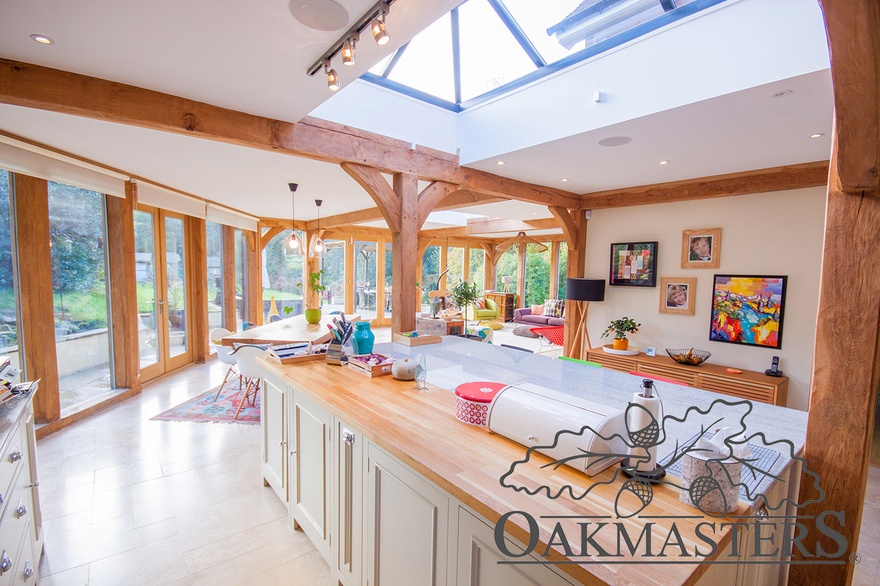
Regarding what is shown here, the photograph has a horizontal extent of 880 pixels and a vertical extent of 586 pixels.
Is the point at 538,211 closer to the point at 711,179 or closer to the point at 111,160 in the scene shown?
the point at 711,179

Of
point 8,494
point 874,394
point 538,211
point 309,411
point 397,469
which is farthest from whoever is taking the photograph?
point 538,211

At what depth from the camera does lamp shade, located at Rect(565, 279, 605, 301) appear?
4902mm

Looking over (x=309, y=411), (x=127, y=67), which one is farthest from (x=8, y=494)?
(x=127, y=67)

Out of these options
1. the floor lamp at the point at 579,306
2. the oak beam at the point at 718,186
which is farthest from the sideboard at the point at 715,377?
the oak beam at the point at 718,186

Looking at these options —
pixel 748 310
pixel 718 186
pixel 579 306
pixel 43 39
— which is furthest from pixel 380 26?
pixel 579 306

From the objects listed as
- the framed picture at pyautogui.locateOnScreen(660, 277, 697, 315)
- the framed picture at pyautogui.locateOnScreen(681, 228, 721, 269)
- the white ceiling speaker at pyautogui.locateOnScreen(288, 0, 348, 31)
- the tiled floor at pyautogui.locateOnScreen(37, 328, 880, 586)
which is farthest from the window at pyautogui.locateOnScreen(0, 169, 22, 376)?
the framed picture at pyautogui.locateOnScreen(681, 228, 721, 269)

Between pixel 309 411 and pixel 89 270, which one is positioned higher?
pixel 89 270

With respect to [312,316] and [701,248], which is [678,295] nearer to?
[701,248]

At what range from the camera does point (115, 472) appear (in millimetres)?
2930

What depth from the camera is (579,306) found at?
5422 mm

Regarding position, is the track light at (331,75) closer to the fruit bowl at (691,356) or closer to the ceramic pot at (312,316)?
the ceramic pot at (312,316)

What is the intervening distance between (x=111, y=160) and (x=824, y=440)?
5.57 m

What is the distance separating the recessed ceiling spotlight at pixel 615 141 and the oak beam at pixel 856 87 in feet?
6.08

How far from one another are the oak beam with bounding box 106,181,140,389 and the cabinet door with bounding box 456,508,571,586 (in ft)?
16.2
